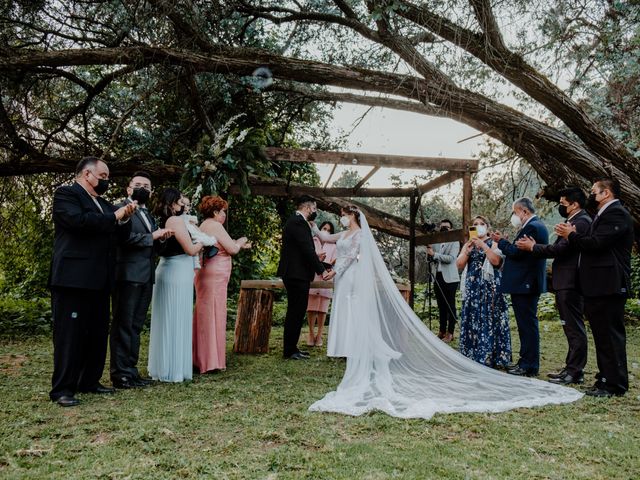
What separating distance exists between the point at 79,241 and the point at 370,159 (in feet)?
15.2

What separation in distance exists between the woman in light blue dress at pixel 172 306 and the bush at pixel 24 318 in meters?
4.83

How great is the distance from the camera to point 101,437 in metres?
3.72

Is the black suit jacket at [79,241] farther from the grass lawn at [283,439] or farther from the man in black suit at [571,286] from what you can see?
the man in black suit at [571,286]

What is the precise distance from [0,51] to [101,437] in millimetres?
5985

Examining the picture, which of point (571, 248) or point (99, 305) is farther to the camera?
point (571, 248)

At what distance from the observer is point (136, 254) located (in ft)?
17.5

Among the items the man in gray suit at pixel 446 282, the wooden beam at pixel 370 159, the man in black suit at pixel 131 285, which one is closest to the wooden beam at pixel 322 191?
the man in gray suit at pixel 446 282

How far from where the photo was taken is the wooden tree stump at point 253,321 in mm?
7727

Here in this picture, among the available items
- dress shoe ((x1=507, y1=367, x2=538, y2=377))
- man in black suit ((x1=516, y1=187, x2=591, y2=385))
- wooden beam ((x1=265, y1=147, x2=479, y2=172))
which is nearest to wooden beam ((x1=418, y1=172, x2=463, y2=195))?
wooden beam ((x1=265, y1=147, x2=479, y2=172))

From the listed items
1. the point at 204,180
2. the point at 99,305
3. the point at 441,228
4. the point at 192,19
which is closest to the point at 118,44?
the point at 192,19

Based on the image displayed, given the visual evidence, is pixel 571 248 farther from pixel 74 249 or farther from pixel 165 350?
pixel 74 249

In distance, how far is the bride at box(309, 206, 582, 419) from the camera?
4.65 m

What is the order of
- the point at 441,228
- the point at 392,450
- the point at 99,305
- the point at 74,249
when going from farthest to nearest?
the point at 441,228 → the point at 99,305 → the point at 74,249 → the point at 392,450

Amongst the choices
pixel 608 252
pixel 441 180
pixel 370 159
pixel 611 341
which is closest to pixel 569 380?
pixel 611 341
